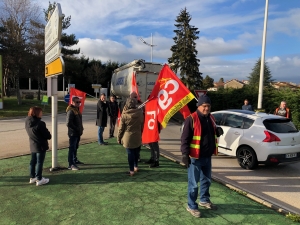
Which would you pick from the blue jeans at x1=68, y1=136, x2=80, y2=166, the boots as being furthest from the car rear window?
the blue jeans at x1=68, y1=136, x2=80, y2=166

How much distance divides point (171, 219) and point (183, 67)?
120ft

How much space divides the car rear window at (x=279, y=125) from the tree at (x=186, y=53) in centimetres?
3195

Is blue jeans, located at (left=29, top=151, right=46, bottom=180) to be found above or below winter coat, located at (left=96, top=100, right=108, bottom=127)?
below

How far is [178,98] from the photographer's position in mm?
5098

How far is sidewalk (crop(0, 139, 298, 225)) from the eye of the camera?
153 inches

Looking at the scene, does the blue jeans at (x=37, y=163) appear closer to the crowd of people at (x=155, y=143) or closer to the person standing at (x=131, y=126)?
the crowd of people at (x=155, y=143)

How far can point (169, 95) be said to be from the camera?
5305 millimetres

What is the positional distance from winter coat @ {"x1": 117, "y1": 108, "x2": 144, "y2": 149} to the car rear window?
3524mm

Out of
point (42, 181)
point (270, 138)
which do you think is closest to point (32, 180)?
point (42, 181)

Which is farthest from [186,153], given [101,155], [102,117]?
[102,117]

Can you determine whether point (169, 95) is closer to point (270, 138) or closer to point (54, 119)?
point (54, 119)

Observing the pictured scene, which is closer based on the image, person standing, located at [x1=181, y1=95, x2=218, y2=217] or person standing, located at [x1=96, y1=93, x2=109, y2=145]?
person standing, located at [x1=181, y1=95, x2=218, y2=217]

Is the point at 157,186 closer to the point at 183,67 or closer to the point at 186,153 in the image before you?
the point at 186,153

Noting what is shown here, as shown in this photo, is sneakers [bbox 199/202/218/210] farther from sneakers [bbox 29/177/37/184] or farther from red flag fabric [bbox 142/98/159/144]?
sneakers [bbox 29/177/37/184]
